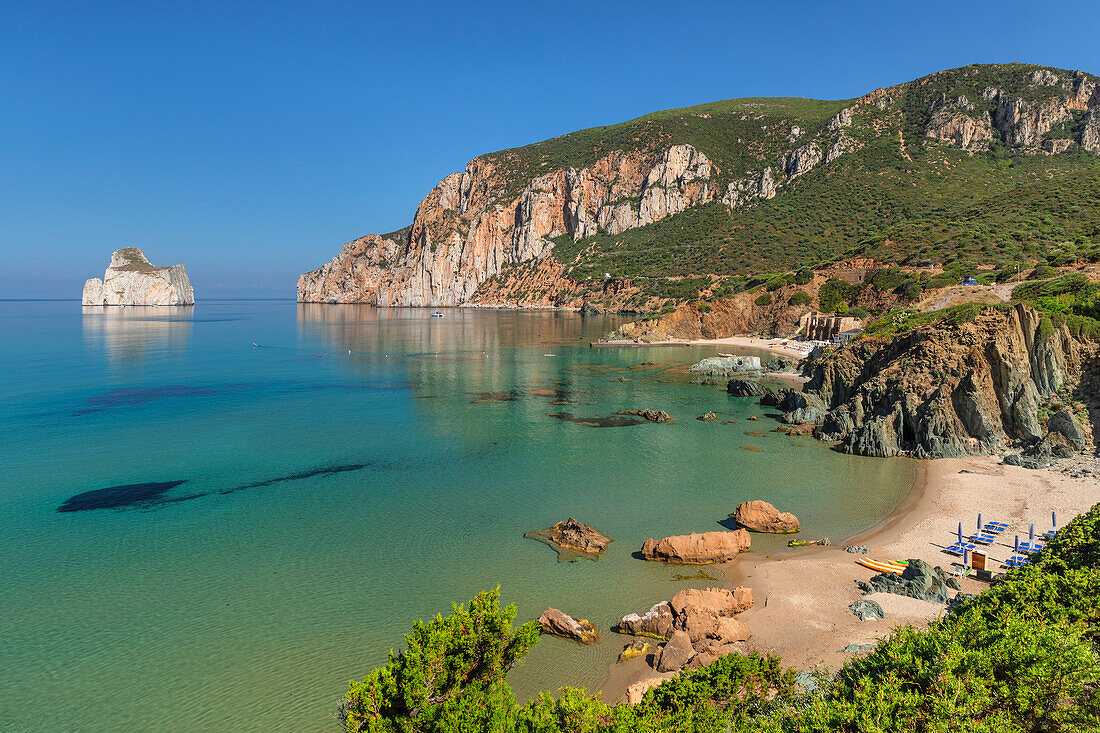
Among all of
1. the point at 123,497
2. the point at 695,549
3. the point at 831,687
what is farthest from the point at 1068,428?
the point at 123,497

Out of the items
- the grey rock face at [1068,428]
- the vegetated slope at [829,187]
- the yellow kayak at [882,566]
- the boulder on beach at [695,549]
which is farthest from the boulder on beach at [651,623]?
the vegetated slope at [829,187]

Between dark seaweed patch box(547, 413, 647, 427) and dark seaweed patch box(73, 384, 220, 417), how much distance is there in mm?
30537

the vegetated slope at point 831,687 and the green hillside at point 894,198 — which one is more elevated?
the green hillside at point 894,198

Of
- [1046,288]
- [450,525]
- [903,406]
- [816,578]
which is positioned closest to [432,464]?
[450,525]

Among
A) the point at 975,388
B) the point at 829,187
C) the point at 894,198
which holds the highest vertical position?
the point at 829,187

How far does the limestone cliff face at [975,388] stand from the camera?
30031 millimetres

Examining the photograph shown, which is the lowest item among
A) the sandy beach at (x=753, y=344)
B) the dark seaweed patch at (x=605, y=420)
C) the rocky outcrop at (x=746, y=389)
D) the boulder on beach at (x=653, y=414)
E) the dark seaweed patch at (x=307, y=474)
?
the dark seaweed patch at (x=307, y=474)

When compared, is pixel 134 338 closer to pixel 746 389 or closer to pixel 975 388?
pixel 746 389

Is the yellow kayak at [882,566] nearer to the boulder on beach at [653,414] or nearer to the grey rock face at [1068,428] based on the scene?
the grey rock face at [1068,428]

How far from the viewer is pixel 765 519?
2186 cm

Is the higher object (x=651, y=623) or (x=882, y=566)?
(x=882, y=566)

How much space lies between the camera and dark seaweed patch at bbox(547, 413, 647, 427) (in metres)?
39.6

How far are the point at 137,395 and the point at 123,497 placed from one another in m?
27.9

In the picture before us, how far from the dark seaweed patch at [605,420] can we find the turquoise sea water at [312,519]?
82 cm
